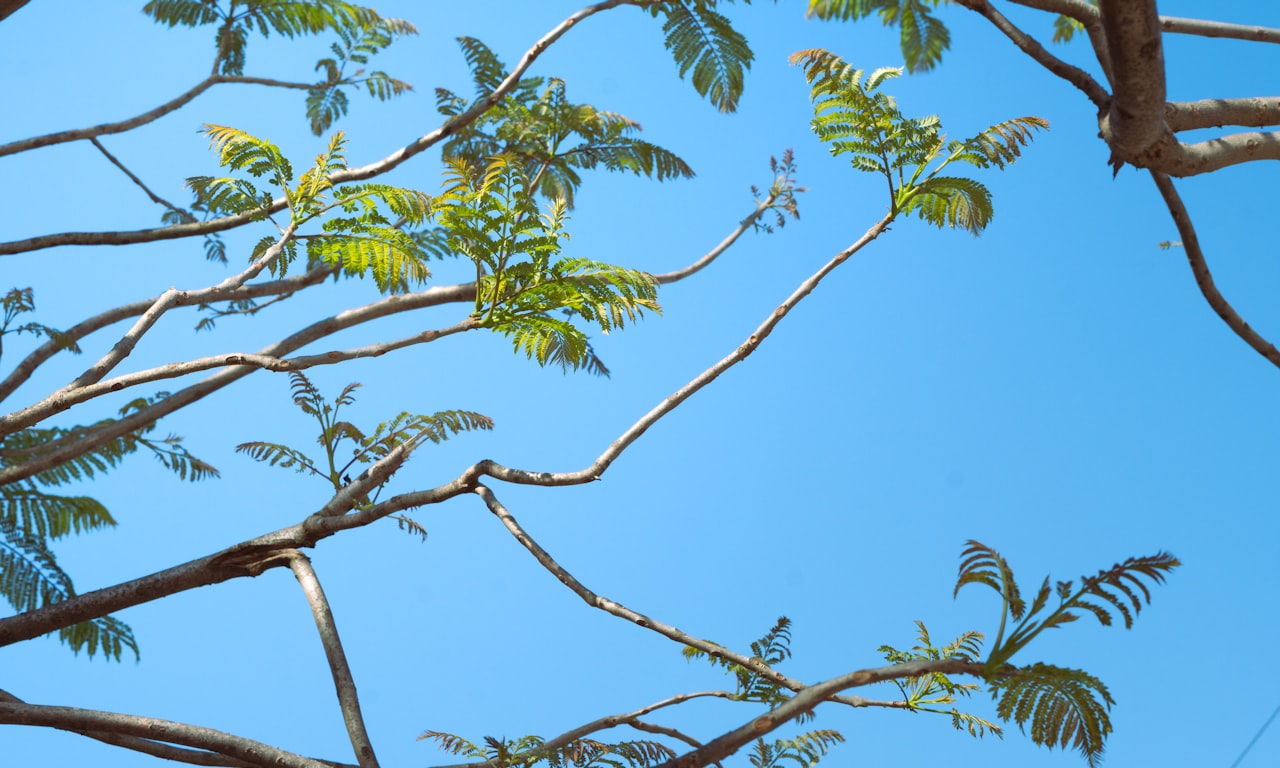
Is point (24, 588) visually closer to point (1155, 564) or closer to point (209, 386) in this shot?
point (209, 386)

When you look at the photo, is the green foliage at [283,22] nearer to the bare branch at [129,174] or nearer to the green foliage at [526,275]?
the bare branch at [129,174]

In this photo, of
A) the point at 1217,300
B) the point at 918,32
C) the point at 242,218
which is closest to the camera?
the point at 1217,300

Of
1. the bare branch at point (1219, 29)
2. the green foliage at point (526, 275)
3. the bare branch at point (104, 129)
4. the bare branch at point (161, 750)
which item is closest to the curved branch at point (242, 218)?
the bare branch at point (104, 129)

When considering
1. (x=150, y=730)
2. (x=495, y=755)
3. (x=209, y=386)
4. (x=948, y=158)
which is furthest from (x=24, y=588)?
(x=948, y=158)

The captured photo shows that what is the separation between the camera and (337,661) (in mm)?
1897

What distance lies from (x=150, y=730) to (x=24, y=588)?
6.72 ft

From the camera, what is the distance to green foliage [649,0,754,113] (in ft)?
13.7

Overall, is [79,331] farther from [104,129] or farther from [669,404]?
[669,404]

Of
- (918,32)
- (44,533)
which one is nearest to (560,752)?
(44,533)

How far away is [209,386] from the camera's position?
11.2ft

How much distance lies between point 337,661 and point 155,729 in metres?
0.34

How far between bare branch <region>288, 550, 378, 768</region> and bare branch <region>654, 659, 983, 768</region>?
600 millimetres

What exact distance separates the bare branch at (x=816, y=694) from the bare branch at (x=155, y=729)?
68cm

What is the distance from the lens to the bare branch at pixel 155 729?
178 cm
